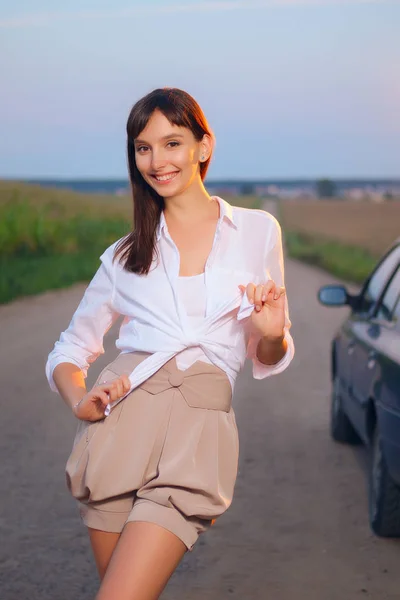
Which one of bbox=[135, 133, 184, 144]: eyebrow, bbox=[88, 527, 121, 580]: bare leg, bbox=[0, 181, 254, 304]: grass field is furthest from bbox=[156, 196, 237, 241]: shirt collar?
bbox=[0, 181, 254, 304]: grass field

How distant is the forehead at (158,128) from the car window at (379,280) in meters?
3.98

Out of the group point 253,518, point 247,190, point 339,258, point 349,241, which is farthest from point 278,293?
point 247,190

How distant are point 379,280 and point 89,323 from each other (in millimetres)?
4377

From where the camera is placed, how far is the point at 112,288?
122 inches

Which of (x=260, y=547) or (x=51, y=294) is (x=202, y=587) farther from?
(x=51, y=294)

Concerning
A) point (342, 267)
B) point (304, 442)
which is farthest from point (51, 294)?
point (304, 442)

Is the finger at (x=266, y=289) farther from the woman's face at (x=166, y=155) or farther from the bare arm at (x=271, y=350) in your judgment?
the woman's face at (x=166, y=155)

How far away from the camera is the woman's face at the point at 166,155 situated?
10.0 ft

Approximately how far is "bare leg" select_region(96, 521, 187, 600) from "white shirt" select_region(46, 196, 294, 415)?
1.20ft

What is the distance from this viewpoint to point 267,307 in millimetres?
2893

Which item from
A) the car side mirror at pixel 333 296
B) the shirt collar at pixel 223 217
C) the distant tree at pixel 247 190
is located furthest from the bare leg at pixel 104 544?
the distant tree at pixel 247 190

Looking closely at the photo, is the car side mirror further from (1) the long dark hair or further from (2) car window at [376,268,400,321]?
(1) the long dark hair

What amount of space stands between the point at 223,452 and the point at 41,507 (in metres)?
3.44

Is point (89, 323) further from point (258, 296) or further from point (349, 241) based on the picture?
point (349, 241)
